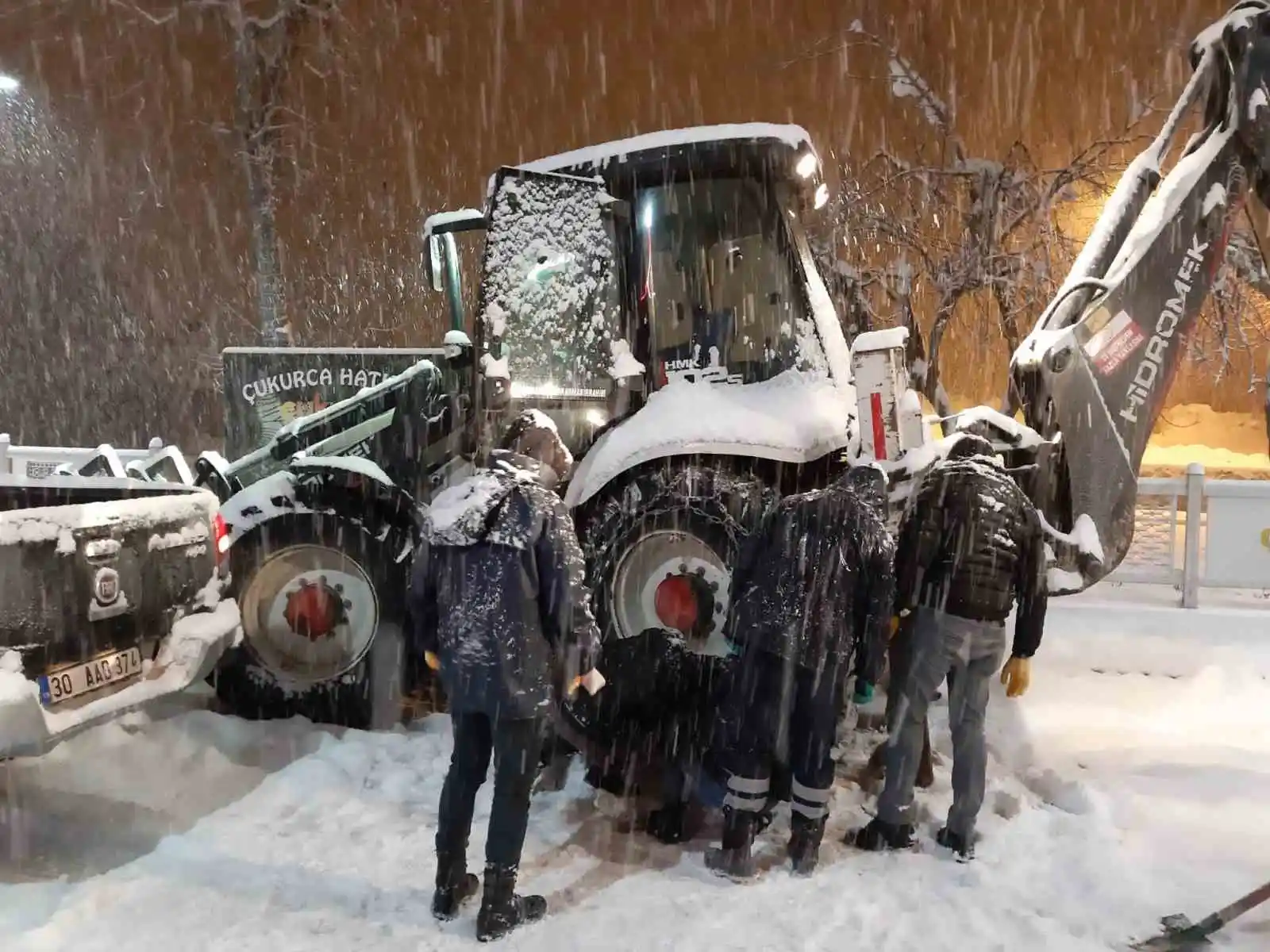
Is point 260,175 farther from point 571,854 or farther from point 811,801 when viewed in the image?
point 811,801

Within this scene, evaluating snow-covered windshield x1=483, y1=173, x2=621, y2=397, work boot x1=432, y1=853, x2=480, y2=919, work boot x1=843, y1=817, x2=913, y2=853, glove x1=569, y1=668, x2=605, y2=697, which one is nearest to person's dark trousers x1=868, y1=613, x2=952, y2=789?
work boot x1=843, y1=817, x2=913, y2=853

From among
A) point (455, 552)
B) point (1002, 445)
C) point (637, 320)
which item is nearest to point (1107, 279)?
point (1002, 445)

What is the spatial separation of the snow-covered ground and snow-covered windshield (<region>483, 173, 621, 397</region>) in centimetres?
211

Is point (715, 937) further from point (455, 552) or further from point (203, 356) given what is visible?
point (203, 356)

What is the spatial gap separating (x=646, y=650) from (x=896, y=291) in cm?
1102

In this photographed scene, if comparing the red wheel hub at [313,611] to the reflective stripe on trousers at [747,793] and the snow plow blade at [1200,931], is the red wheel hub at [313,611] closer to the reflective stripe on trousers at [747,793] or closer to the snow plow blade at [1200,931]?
the reflective stripe on trousers at [747,793]

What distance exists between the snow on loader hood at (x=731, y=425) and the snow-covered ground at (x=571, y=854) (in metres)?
1.60

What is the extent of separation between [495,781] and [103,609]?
1.77 meters

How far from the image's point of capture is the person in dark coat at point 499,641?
3.41m

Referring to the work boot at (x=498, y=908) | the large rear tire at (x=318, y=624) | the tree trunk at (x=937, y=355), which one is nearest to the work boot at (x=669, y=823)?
the work boot at (x=498, y=908)

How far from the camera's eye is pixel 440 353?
665 cm

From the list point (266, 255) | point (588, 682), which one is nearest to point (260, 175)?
point (266, 255)

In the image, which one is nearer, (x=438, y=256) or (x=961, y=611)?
(x=961, y=611)

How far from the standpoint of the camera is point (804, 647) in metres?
3.91
